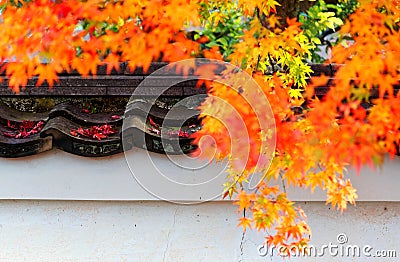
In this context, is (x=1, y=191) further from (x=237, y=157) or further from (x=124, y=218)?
(x=237, y=157)

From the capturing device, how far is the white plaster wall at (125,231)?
2625 mm

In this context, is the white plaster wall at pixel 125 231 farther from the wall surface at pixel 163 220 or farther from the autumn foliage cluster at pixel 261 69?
the autumn foliage cluster at pixel 261 69

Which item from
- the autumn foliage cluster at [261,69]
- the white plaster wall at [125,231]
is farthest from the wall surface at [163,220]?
the autumn foliage cluster at [261,69]

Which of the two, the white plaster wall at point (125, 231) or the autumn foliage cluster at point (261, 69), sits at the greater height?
the autumn foliage cluster at point (261, 69)

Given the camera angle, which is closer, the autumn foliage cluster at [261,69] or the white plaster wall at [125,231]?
the autumn foliage cluster at [261,69]

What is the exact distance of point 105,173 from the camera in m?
2.55

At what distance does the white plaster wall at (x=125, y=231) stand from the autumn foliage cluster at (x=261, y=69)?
383 millimetres

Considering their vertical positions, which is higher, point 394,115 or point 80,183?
point 394,115

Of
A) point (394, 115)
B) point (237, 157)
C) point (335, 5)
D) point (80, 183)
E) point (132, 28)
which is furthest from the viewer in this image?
point (335, 5)

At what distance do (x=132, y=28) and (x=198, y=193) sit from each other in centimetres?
86

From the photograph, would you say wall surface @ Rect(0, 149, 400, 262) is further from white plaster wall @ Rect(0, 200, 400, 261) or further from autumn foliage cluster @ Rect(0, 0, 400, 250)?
autumn foliage cluster @ Rect(0, 0, 400, 250)

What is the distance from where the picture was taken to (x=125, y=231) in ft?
8.63

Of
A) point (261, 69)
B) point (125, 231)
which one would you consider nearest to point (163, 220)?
point (125, 231)

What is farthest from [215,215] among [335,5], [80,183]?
[335,5]
